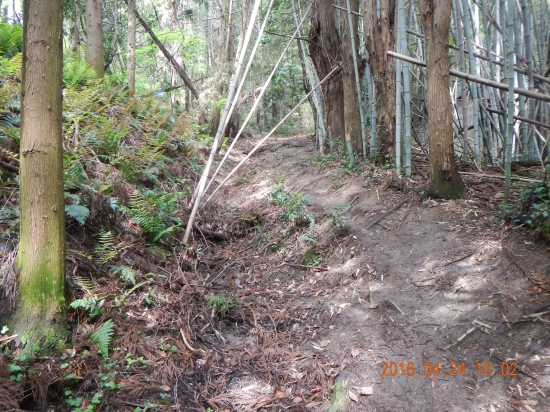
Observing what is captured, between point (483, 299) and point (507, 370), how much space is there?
0.58 metres

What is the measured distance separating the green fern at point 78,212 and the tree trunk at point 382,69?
12.7ft

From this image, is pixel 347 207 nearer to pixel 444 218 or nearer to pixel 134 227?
pixel 444 218

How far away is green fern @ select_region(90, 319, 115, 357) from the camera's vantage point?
2.20 meters

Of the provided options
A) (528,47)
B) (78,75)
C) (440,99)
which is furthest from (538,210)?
(78,75)

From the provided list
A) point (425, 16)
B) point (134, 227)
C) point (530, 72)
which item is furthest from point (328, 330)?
point (425, 16)

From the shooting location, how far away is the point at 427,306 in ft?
8.68

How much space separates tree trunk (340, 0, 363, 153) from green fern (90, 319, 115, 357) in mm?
4538

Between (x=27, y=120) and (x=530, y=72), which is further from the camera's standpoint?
(x=530, y=72)

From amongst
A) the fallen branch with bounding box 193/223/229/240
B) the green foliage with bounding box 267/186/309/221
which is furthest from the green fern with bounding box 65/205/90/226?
the green foliage with bounding box 267/186/309/221

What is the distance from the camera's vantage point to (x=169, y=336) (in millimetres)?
2668

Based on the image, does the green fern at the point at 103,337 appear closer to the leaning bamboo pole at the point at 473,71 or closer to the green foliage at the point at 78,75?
the leaning bamboo pole at the point at 473,71

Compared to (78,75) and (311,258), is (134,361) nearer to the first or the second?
(311,258)

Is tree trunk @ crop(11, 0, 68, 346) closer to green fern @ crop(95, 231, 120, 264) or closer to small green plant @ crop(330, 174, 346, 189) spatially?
green fern @ crop(95, 231, 120, 264)

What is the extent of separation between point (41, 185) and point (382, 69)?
175 inches
